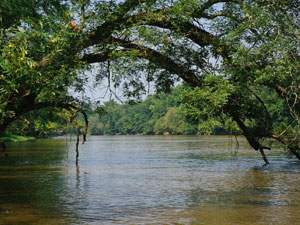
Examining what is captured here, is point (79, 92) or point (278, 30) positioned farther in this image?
point (79, 92)

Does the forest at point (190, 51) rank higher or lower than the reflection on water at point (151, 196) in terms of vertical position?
higher

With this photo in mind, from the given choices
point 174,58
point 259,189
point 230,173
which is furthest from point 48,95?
point 230,173

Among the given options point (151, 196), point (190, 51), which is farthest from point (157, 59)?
point (151, 196)

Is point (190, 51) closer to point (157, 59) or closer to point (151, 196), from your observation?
point (157, 59)

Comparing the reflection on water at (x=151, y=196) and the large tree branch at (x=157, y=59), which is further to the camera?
the large tree branch at (x=157, y=59)

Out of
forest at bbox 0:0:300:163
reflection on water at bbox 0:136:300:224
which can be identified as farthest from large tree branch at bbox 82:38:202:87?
reflection on water at bbox 0:136:300:224

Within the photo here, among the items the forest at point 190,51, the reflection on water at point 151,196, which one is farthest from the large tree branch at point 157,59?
the reflection on water at point 151,196

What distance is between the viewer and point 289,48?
15430 mm

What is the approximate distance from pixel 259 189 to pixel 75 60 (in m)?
9.44

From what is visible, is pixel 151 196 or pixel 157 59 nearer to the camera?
pixel 157 59

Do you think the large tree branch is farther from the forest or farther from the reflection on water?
the reflection on water

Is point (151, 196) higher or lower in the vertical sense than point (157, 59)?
lower

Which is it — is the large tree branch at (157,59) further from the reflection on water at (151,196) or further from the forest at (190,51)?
the reflection on water at (151,196)

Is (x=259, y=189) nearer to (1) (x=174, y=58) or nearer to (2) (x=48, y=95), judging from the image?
(1) (x=174, y=58)
